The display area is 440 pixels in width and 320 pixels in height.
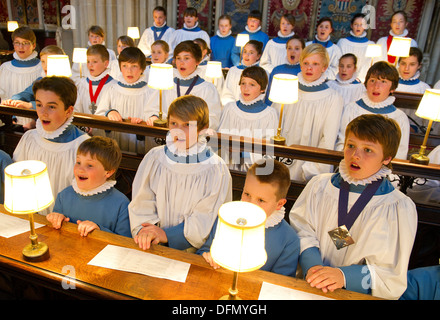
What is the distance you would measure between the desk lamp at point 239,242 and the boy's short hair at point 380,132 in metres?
1.08

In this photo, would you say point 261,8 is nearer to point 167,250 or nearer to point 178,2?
point 178,2

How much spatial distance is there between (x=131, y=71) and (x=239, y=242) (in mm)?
3996

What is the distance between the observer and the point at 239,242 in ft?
4.68

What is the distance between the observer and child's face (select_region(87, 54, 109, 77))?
512 cm

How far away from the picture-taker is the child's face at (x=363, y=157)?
2.22 meters

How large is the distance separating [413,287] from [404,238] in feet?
1.26

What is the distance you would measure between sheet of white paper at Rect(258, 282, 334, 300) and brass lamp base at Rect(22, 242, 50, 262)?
1223 mm

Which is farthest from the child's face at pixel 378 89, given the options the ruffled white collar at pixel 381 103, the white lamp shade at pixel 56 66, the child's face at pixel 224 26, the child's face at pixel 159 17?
the child's face at pixel 159 17

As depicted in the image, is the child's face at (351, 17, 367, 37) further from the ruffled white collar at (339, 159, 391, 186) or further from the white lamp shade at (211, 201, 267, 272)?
the white lamp shade at (211, 201, 267, 272)

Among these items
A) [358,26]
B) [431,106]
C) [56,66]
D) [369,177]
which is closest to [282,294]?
[369,177]

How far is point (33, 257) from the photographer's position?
1935mm

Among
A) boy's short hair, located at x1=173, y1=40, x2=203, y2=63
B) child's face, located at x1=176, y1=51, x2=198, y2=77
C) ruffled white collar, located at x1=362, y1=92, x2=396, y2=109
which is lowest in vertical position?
ruffled white collar, located at x1=362, y1=92, x2=396, y2=109

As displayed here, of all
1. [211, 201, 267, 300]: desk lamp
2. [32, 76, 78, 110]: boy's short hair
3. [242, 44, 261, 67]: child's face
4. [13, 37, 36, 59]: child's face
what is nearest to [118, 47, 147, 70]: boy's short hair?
[32, 76, 78, 110]: boy's short hair
